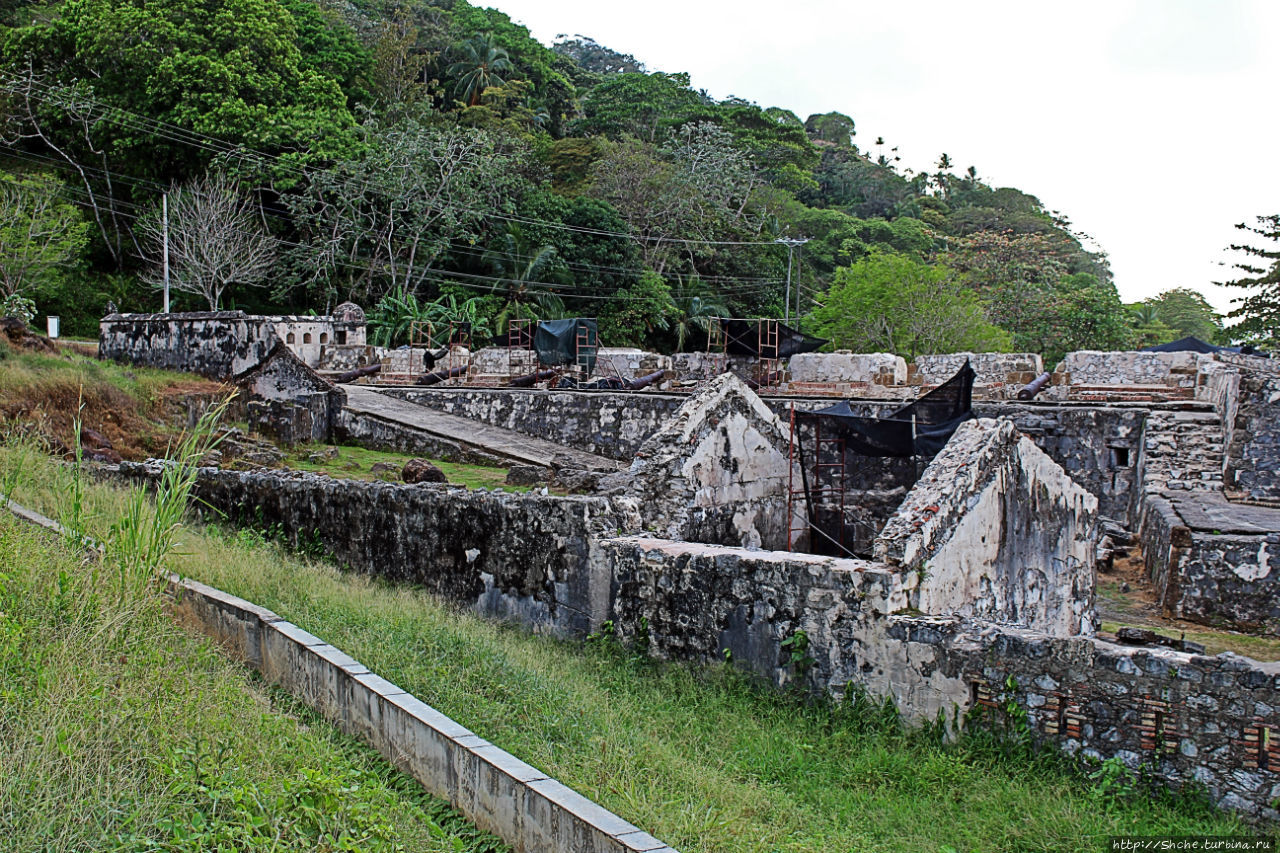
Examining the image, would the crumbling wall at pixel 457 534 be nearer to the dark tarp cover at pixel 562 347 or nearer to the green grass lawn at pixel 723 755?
the green grass lawn at pixel 723 755

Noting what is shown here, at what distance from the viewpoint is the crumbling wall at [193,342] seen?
1827 cm

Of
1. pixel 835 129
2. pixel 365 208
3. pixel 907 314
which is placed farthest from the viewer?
pixel 835 129

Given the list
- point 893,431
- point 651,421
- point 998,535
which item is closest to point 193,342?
point 651,421

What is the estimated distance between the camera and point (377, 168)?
113 ft

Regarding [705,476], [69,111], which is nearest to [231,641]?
[705,476]

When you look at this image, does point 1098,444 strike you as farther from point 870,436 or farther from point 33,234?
point 33,234

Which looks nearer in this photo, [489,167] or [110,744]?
[110,744]

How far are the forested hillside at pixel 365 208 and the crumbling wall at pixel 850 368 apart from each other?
48.1 ft

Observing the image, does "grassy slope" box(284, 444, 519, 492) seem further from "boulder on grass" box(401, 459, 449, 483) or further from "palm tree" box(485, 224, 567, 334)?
"palm tree" box(485, 224, 567, 334)

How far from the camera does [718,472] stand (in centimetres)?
878

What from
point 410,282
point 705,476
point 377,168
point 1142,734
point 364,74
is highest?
point 364,74

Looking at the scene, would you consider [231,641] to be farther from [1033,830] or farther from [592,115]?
[592,115]

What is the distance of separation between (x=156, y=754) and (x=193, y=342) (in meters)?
16.0

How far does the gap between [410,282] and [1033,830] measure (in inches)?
1333
